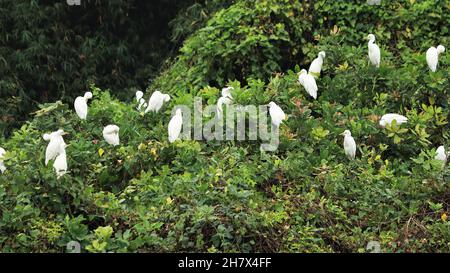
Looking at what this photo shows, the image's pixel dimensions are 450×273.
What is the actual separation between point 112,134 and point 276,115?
0.96m

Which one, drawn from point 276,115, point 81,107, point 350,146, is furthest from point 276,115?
point 81,107

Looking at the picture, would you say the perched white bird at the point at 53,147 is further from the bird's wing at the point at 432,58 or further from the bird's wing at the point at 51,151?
the bird's wing at the point at 432,58

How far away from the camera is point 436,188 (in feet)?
17.5

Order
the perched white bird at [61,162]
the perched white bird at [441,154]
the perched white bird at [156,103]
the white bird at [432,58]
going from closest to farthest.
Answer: the perched white bird at [61,162], the perched white bird at [441,154], the perched white bird at [156,103], the white bird at [432,58]

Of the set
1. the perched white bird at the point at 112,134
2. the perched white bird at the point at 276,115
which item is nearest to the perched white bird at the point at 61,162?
the perched white bird at the point at 112,134

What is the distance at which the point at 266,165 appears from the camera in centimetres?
557

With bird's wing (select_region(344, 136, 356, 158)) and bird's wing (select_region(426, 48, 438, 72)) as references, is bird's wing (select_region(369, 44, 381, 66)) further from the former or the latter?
bird's wing (select_region(344, 136, 356, 158))

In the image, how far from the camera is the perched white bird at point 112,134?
5.89 m

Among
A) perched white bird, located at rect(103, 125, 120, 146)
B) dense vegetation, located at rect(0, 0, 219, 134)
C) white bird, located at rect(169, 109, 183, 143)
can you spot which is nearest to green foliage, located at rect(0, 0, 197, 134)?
dense vegetation, located at rect(0, 0, 219, 134)

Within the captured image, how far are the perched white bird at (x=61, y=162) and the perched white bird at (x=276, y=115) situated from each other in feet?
4.21

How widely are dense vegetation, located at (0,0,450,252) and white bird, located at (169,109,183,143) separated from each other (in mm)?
68

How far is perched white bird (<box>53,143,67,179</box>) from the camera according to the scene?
203 inches

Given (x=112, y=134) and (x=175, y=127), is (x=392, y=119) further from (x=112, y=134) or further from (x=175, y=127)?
(x=112, y=134)

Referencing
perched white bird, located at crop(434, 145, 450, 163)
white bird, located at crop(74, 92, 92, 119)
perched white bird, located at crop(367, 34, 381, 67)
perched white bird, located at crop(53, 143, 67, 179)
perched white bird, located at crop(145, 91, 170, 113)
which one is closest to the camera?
perched white bird, located at crop(53, 143, 67, 179)
